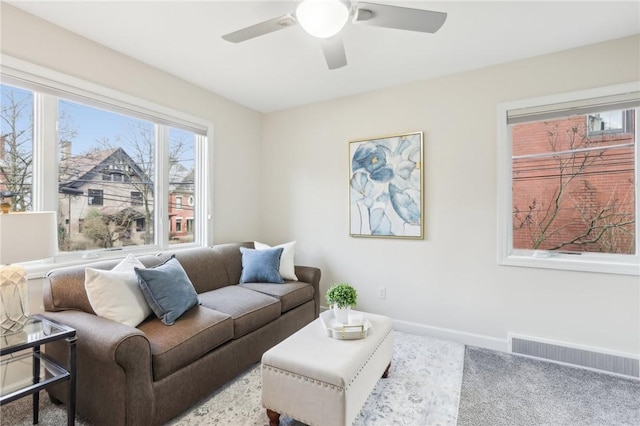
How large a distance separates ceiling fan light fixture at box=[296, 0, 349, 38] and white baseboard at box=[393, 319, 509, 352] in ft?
8.98

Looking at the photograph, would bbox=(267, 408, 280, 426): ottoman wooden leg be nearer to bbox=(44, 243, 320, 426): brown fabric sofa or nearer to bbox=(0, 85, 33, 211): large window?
bbox=(44, 243, 320, 426): brown fabric sofa

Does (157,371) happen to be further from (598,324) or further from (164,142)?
(598,324)

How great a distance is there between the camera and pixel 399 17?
61.5 inches

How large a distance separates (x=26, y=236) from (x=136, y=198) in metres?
1.30

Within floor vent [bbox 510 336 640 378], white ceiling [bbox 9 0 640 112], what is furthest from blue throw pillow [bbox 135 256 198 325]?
floor vent [bbox 510 336 640 378]

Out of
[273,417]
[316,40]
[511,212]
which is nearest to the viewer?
[273,417]

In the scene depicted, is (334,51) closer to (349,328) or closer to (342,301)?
(342,301)

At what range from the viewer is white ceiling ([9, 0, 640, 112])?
6.45 ft

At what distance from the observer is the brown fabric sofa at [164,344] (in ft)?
5.07

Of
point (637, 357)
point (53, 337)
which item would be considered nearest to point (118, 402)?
point (53, 337)

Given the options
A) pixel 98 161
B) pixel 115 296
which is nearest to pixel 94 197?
pixel 98 161

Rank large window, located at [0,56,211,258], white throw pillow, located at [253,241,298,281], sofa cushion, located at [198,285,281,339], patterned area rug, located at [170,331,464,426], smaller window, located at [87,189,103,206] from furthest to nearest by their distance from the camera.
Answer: white throw pillow, located at [253,241,298,281], smaller window, located at [87,189,103,206], sofa cushion, located at [198,285,281,339], large window, located at [0,56,211,258], patterned area rug, located at [170,331,464,426]

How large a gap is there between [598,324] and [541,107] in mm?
1806

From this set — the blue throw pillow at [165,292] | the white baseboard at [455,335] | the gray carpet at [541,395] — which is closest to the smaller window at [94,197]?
the blue throw pillow at [165,292]
